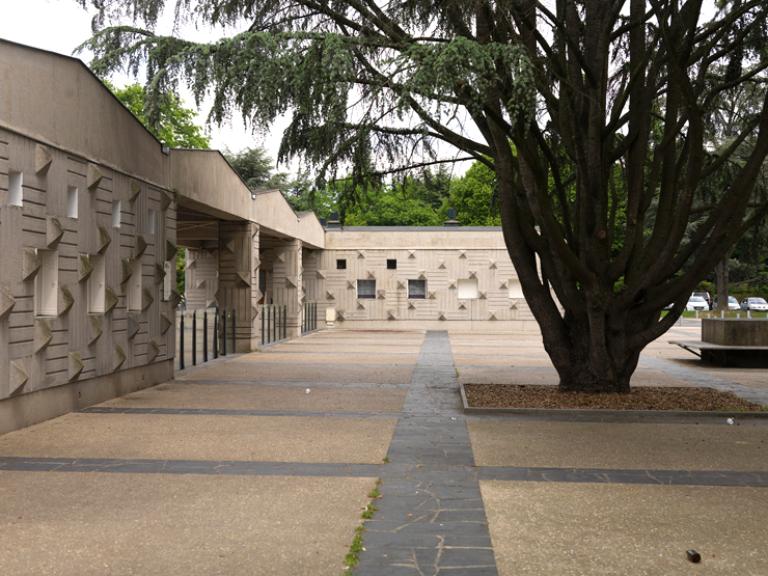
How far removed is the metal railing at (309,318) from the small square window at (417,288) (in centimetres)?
425

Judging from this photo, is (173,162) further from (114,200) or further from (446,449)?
(446,449)

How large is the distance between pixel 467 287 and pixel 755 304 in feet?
119

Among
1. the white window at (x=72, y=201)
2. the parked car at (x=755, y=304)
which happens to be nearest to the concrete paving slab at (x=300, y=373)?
the white window at (x=72, y=201)

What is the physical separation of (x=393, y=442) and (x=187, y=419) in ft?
9.59

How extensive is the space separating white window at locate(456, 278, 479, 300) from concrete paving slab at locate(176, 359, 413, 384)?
1798 cm

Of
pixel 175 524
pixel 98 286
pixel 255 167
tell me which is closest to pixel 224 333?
pixel 98 286

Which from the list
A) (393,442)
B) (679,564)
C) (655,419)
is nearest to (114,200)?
(393,442)

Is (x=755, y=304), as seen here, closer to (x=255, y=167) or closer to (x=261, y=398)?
(x=255, y=167)

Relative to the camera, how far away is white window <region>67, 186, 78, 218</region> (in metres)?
10.4

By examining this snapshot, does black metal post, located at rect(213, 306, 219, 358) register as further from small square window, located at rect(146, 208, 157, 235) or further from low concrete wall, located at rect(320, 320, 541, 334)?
low concrete wall, located at rect(320, 320, 541, 334)

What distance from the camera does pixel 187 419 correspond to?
9.83 metres

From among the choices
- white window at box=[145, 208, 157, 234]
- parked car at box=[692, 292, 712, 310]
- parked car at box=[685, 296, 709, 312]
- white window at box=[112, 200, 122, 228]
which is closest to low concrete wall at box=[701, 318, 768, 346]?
white window at box=[145, 208, 157, 234]

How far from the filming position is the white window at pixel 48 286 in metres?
9.95

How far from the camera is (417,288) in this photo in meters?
35.1
